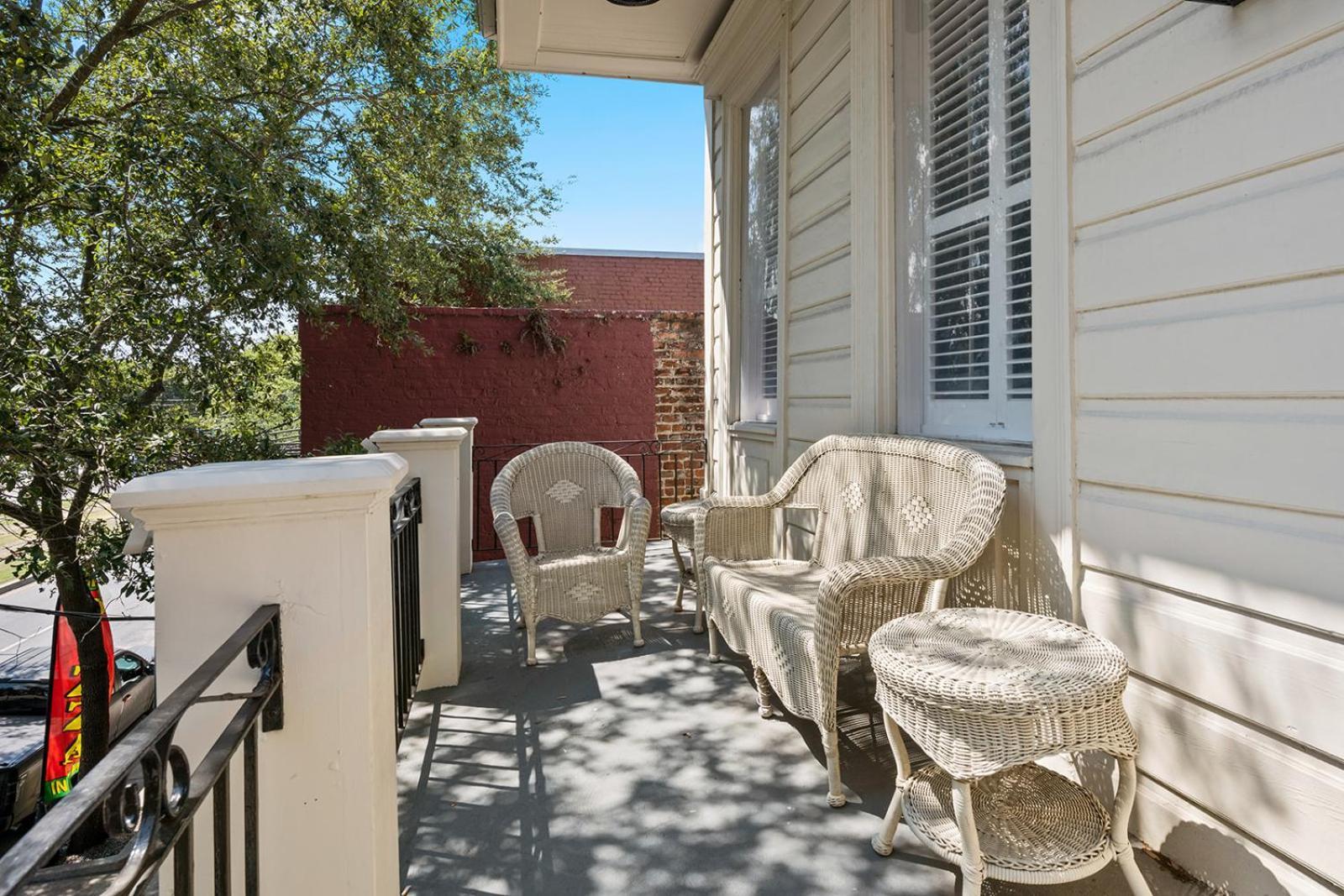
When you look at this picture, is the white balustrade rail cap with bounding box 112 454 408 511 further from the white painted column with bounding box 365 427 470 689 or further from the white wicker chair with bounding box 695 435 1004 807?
the white painted column with bounding box 365 427 470 689

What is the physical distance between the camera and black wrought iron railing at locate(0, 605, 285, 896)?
0.59 metres

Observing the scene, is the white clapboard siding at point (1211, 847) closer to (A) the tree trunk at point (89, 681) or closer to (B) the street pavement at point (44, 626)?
(A) the tree trunk at point (89, 681)

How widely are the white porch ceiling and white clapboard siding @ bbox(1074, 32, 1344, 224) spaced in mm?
2905

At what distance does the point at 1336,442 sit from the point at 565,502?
10.2ft

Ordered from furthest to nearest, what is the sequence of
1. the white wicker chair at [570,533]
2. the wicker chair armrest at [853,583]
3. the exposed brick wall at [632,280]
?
1. the exposed brick wall at [632,280]
2. the white wicker chair at [570,533]
3. the wicker chair armrest at [853,583]

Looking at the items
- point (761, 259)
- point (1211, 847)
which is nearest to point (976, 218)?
point (1211, 847)

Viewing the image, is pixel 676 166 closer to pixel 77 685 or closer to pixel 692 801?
pixel 77 685

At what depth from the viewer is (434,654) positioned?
280cm

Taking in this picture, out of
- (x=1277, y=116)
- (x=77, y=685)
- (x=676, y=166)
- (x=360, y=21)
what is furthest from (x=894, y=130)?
(x=676, y=166)

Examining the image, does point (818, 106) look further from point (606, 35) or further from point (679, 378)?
point (679, 378)

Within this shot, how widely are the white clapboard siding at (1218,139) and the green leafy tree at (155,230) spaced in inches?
134

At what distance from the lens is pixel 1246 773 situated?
139cm

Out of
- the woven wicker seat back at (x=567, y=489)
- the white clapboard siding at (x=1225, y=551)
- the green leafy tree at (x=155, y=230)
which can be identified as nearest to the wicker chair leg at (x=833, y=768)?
the white clapboard siding at (x=1225, y=551)

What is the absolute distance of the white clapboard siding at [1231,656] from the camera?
4.11 feet
